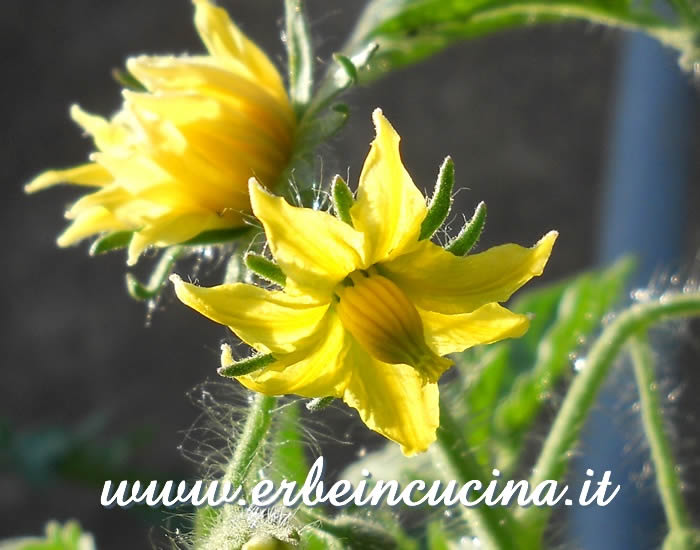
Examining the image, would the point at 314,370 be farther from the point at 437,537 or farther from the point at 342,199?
the point at 437,537

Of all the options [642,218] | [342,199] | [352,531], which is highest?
[642,218]

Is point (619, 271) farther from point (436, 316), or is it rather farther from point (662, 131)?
point (436, 316)

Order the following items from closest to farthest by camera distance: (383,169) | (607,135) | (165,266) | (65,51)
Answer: (383,169)
(165,266)
(607,135)
(65,51)

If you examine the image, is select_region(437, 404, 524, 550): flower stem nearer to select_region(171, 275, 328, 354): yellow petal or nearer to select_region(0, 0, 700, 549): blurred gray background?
select_region(171, 275, 328, 354): yellow petal

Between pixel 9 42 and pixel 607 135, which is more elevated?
pixel 607 135

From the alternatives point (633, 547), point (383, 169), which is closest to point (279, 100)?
point (383, 169)

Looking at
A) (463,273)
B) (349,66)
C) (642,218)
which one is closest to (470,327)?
(463,273)
